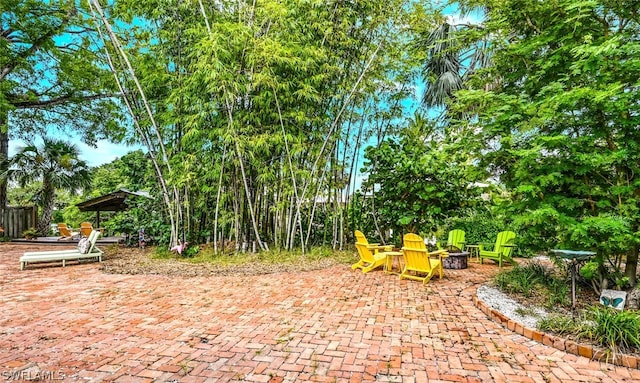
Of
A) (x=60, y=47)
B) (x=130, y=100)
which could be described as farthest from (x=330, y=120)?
(x=60, y=47)

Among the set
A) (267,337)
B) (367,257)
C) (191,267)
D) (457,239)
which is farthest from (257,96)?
(457,239)

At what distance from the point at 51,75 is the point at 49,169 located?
2.97m

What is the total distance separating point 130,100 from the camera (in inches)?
294

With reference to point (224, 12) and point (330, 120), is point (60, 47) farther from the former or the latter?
point (330, 120)

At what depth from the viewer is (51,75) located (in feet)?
35.6

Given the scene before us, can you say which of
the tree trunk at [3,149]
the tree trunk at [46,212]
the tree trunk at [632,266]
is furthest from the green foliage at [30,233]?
the tree trunk at [632,266]

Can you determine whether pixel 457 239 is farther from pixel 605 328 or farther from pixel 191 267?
pixel 191 267

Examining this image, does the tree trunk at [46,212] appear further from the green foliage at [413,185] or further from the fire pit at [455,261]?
the fire pit at [455,261]

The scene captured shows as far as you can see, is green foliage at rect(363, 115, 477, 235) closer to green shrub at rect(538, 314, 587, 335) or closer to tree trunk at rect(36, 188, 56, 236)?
green shrub at rect(538, 314, 587, 335)

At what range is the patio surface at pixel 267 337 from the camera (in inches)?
91.1

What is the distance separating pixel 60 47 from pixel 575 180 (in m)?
13.3

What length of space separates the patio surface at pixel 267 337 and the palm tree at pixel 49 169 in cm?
730

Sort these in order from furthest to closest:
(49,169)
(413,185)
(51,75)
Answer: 1. (49,169)
2. (51,75)
3. (413,185)

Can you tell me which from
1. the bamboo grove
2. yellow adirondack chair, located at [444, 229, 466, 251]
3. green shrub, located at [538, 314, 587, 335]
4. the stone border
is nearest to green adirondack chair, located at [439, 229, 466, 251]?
yellow adirondack chair, located at [444, 229, 466, 251]
